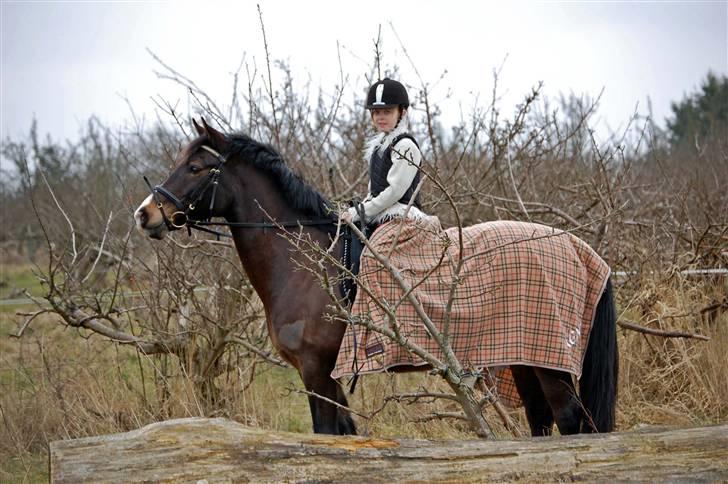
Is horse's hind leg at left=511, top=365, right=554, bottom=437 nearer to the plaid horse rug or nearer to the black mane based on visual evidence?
the plaid horse rug

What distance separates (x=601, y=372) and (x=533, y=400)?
61 cm

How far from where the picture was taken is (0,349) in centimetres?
988

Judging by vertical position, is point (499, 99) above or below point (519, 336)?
above

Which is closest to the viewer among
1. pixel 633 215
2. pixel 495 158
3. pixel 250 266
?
pixel 250 266

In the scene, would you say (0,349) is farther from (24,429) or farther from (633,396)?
(633,396)

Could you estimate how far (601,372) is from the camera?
4469 millimetres

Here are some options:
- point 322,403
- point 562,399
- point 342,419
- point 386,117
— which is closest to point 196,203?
point 386,117

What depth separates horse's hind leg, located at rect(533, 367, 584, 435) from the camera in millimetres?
4430

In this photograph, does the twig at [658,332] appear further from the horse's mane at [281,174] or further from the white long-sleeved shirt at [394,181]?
the horse's mane at [281,174]

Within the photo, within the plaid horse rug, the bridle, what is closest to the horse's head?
the bridle

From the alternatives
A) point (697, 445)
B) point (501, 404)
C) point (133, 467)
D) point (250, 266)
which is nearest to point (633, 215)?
point (501, 404)

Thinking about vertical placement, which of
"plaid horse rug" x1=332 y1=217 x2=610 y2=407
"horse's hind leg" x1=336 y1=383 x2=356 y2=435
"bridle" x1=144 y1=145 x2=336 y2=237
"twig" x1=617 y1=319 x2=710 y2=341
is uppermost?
"bridle" x1=144 y1=145 x2=336 y2=237

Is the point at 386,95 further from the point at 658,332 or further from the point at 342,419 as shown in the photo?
the point at 658,332

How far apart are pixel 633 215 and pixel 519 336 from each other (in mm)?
4607
